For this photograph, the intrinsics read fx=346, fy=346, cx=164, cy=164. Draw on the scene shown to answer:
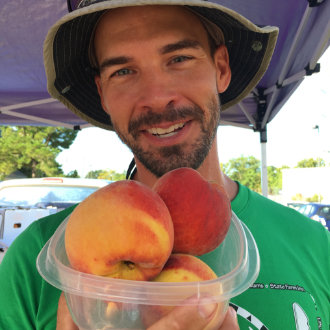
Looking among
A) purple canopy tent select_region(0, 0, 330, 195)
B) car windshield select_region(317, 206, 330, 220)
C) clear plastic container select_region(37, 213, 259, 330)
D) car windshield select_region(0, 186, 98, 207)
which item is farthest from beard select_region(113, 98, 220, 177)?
car windshield select_region(317, 206, 330, 220)

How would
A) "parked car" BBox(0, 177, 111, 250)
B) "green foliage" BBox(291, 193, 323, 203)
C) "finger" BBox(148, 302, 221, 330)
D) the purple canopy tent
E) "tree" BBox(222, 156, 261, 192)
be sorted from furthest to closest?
"tree" BBox(222, 156, 261, 192) < "green foliage" BBox(291, 193, 323, 203) < "parked car" BBox(0, 177, 111, 250) < the purple canopy tent < "finger" BBox(148, 302, 221, 330)

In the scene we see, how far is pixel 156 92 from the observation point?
1.05m

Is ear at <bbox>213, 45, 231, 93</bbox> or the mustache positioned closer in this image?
the mustache

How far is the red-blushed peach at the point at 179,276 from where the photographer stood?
0.50 meters

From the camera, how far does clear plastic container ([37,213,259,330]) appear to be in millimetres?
482

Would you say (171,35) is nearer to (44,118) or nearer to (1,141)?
(44,118)

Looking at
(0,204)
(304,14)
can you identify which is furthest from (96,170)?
(304,14)

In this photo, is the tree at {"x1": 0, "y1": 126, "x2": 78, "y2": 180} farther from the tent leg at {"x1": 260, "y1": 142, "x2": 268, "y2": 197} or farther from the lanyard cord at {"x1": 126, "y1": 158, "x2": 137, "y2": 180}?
the lanyard cord at {"x1": 126, "y1": 158, "x2": 137, "y2": 180}

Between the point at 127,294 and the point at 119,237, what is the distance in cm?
8

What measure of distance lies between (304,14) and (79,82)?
5.14 ft

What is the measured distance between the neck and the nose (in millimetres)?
228

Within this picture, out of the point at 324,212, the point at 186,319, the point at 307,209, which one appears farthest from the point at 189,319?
the point at 307,209

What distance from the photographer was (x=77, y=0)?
3.85 ft

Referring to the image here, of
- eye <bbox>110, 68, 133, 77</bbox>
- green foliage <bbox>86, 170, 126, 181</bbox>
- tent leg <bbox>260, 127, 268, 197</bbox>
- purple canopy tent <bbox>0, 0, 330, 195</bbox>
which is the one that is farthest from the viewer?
green foliage <bbox>86, 170, 126, 181</bbox>
